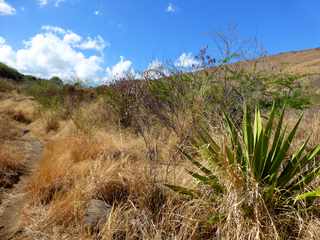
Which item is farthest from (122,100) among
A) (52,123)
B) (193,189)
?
(193,189)

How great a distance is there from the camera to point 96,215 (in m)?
3.36

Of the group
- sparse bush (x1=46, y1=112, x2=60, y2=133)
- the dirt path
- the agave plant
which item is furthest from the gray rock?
sparse bush (x1=46, y1=112, x2=60, y2=133)

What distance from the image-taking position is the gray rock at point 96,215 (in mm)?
3227

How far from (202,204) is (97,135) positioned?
4897 millimetres

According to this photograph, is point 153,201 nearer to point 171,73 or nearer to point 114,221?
point 114,221

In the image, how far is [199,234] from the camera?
2.98m

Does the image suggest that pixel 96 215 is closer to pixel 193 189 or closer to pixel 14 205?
pixel 193 189

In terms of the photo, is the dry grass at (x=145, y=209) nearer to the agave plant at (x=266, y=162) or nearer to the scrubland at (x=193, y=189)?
the scrubland at (x=193, y=189)

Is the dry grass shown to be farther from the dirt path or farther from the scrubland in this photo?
the dirt path

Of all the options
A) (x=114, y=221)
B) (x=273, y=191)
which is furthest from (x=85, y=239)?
(x=273, y=191)

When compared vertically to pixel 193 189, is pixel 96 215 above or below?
below

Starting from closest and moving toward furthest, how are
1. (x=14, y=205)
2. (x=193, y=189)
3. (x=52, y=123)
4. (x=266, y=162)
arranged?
(x=266, y=162), (x=193, y=189), (x=14, y=205), (x=52, y=123)

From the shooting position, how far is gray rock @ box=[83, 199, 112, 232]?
10.6 feet

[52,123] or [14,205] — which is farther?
[52,123]
